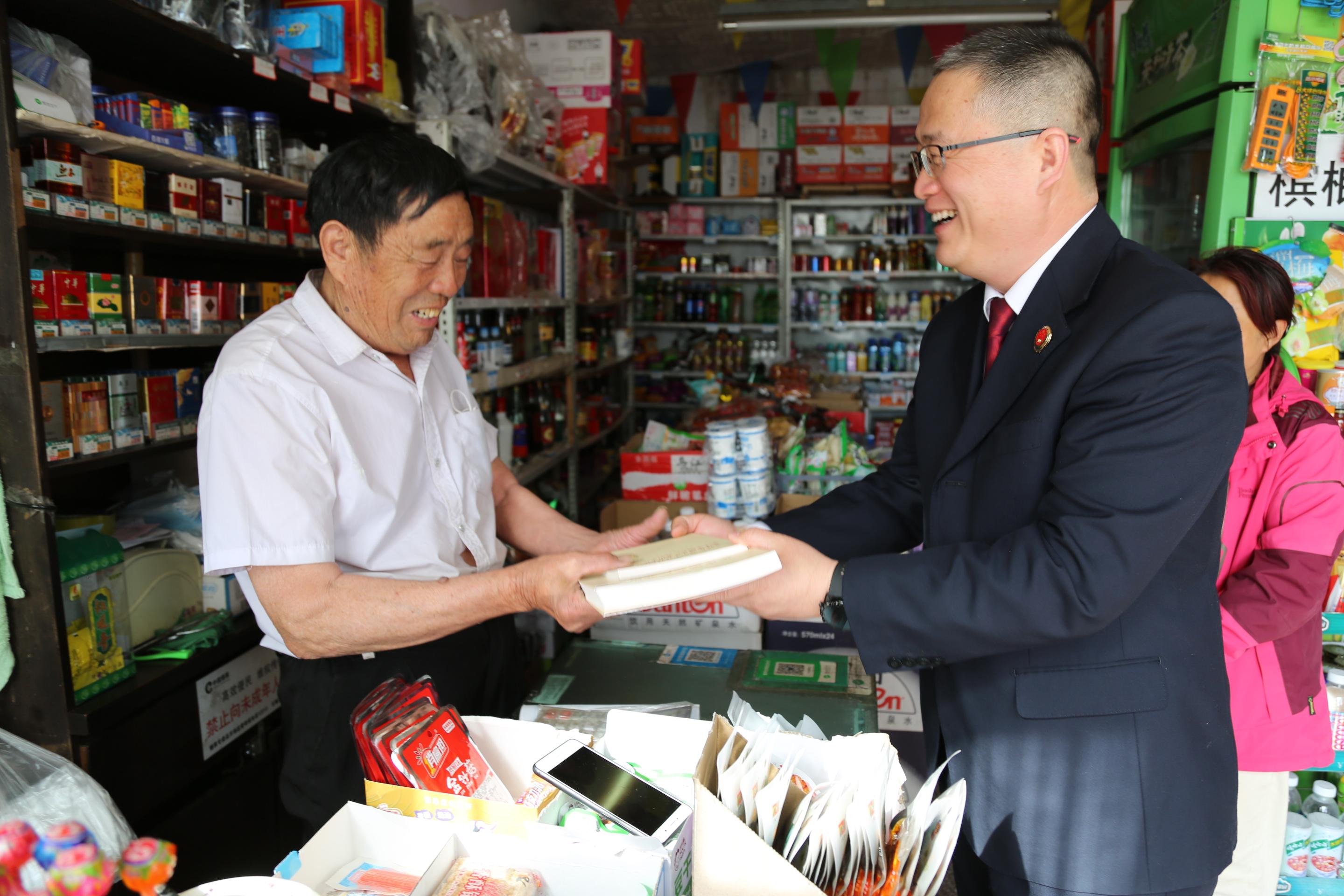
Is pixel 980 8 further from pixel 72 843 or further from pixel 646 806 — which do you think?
pixel 72 843

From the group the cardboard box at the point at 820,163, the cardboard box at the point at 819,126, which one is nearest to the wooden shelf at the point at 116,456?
the cardboard box at the point at 820,163

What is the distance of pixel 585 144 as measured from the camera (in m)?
5.09

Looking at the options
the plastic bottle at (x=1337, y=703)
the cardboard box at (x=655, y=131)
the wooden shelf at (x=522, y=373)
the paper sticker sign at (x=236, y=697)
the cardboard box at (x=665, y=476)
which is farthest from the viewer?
the cardboard box at (x=655, y=131)

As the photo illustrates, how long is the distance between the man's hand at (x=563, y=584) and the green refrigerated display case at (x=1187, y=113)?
2190 mm

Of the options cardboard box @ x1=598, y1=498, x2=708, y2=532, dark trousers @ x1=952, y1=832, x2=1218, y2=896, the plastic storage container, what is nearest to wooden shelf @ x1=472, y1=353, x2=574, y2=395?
cardboard box @ x1=598, y1=498, x2=708, y2=532

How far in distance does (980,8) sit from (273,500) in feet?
13.8

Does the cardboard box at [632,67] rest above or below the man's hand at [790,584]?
above

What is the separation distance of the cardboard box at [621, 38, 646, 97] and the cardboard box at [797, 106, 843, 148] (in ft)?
8.38

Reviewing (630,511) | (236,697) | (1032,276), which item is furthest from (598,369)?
(1032,276)

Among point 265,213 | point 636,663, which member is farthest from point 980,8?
point 636,663

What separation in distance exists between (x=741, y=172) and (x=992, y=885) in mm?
7421

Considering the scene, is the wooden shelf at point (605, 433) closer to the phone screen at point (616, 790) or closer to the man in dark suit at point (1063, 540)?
the man in dark suit at point (1063, 540)

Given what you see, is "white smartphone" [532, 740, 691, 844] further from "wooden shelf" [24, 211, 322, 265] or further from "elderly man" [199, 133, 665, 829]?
"wooden shelf" [24, 211, 322, 265]

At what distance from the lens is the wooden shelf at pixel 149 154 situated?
1.79 metres
